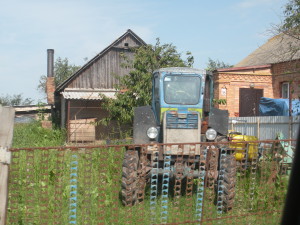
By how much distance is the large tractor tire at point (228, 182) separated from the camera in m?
6.25

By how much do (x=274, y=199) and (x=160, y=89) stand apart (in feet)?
10.9

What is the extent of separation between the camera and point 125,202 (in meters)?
6.21

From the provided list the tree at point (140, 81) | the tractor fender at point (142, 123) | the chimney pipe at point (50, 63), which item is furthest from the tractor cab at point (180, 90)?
the chimney pipe at point (50, 63)

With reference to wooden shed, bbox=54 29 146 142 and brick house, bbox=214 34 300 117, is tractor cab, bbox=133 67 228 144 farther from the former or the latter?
wooden shed, bbox=54 29 146 142

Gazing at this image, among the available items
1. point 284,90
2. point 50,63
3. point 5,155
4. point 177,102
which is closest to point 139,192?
point 5,155

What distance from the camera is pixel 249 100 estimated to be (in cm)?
1906

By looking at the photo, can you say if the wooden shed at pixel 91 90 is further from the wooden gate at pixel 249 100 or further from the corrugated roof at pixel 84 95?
the wooden gate at pixel 249 100

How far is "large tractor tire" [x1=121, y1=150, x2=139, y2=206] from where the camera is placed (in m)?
6.30

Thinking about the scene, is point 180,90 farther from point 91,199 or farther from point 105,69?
point 105,69

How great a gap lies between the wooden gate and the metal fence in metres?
5.00

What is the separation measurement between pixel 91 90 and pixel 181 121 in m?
15.6

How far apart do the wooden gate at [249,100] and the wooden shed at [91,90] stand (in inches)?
250

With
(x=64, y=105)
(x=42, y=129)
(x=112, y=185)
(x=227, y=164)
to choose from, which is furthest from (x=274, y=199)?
(x=64, y=105)

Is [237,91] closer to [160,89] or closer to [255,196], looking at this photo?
[160,89]
